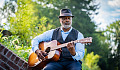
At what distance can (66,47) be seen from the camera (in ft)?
9.80

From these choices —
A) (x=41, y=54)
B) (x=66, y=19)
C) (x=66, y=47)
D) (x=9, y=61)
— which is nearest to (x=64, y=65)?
(x=66, y=47)

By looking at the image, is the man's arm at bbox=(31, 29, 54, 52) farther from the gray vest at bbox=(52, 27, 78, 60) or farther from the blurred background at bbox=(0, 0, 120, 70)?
the blurred background at bbox=(0, 0, 120, 70)

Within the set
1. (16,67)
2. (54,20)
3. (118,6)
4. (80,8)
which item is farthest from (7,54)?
(80,8)

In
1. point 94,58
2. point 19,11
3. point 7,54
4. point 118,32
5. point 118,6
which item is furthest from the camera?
point 118,32

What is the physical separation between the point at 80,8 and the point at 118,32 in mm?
4768

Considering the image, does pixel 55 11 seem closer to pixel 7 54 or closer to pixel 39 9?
pixel 39 9

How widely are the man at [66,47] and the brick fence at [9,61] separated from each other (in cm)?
39

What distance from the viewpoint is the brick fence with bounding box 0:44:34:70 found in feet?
10.5

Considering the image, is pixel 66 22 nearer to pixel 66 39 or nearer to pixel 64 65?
pixel 66 39

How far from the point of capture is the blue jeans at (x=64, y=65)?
281 cm

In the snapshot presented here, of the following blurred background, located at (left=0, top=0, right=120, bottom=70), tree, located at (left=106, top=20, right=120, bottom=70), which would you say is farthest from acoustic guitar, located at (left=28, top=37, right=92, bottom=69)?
tree, located at (left=106, top=20, right=120, bottom=70)

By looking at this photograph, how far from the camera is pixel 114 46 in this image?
18688 mm

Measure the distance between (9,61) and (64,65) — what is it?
1.00 meters

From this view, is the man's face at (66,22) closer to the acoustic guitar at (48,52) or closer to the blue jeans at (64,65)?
the acoustic guitar at (48,52)
